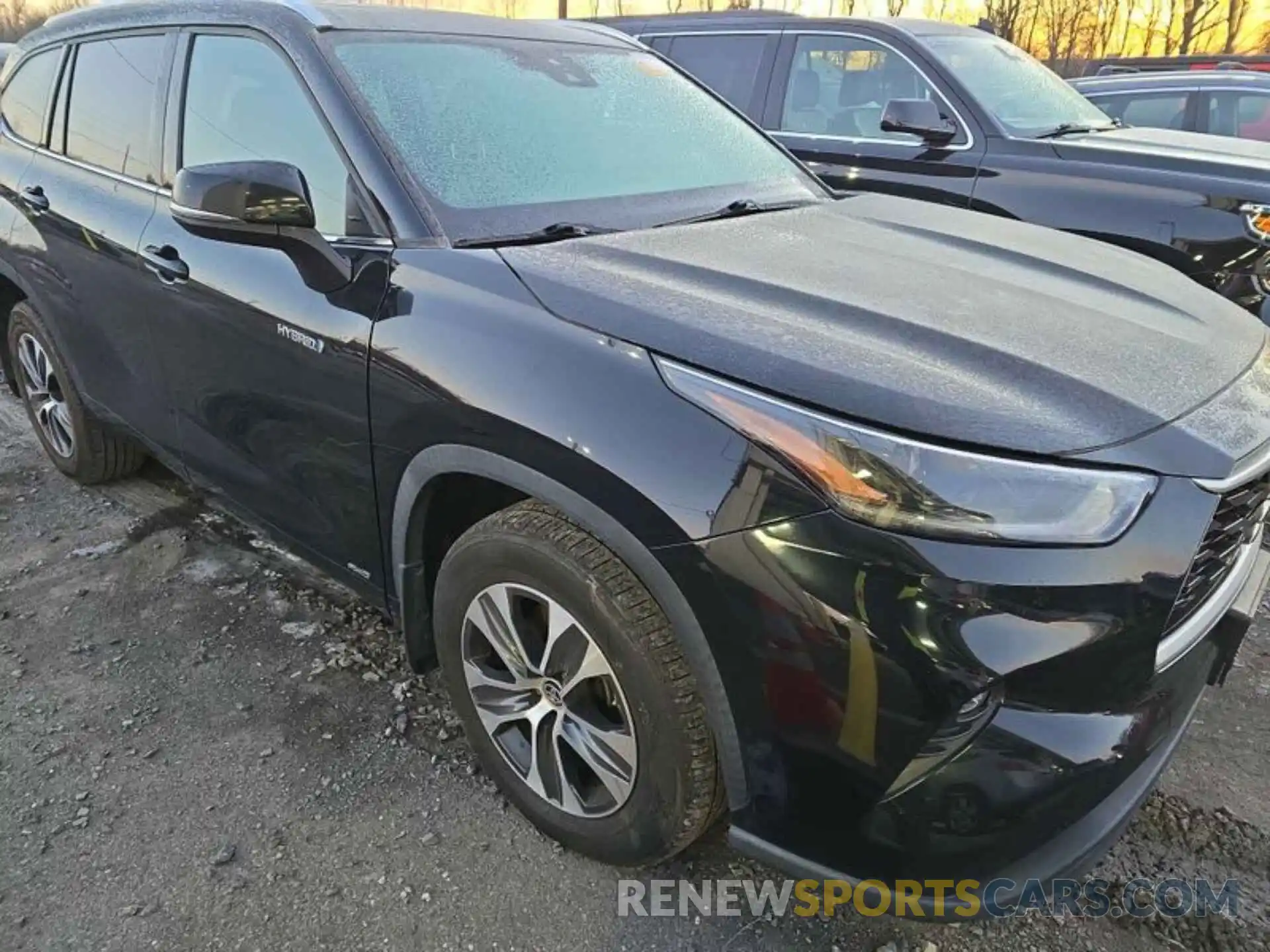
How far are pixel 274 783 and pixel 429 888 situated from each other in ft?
1.82

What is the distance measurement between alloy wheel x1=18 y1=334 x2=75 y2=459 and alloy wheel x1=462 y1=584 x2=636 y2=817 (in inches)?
102

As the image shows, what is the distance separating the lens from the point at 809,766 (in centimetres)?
160

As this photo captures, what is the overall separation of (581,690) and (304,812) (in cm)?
84

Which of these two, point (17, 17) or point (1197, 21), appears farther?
point (1197, 21)

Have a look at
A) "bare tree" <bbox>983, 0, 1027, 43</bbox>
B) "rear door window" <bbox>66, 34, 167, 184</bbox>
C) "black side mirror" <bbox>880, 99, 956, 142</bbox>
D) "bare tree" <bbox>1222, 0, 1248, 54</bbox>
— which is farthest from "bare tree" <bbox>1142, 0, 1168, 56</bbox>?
"rear door window" <bbox>66, 34, 167, 184</bbox>

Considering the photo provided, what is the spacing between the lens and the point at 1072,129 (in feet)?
16.7

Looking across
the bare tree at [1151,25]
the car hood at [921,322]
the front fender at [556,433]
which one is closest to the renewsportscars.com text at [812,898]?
the front fender at [556,433]

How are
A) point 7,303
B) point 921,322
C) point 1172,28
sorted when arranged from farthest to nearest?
1. point 1172,28
2. point 7,303
3. point 921,322

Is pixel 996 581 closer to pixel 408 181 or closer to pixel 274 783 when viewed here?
pixel 408 181

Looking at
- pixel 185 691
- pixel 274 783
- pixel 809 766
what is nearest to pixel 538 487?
pixel 809 766

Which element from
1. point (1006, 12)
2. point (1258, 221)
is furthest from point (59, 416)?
point (1006, 12)

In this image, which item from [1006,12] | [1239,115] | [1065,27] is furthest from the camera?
[1065,27]

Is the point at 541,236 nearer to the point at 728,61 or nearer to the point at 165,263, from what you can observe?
the point at 165,263

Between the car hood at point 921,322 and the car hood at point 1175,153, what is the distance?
225cm
